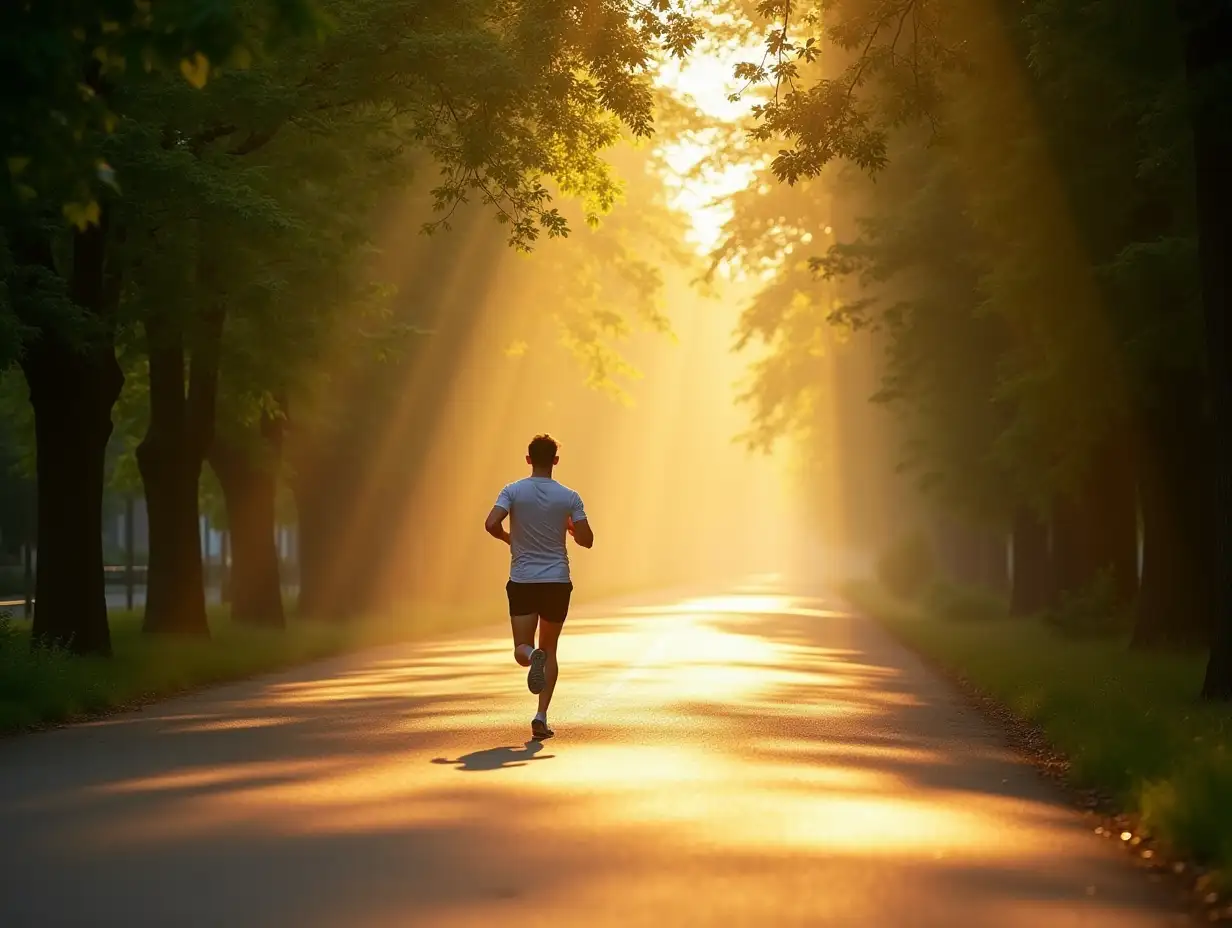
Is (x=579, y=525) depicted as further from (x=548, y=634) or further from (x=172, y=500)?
(x=172, y=500)

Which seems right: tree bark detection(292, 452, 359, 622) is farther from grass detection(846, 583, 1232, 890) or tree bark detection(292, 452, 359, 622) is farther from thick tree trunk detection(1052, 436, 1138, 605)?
thick tree trunk detection(1052, 436, 1138, 605)

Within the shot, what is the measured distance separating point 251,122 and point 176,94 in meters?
1.82

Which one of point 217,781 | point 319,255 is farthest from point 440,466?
point 217,781

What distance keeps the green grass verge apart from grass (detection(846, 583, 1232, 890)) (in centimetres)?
832

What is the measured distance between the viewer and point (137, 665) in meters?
21.5

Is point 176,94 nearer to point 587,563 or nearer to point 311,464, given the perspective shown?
point 311,464

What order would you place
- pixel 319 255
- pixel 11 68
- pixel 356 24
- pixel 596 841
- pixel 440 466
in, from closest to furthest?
pixel 11 68 < pixel 596 841 < pixel 356 24 < pixel 319 255 < pixel 440 466

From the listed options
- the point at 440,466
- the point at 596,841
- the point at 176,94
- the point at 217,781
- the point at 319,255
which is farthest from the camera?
the point at 440,466

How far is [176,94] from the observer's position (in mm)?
20344

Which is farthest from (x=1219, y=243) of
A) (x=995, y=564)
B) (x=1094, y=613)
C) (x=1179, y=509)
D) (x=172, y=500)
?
(x=995, y=564)

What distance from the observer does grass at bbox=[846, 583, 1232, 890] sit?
32.0 ft

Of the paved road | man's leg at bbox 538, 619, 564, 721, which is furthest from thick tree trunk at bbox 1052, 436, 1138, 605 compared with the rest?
man's leg at bbox 538, 619, 564, 721

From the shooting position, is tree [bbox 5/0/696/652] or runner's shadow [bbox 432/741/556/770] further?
tree [bbox 5/0/696/652]

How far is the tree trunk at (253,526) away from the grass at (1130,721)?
11.1 m
